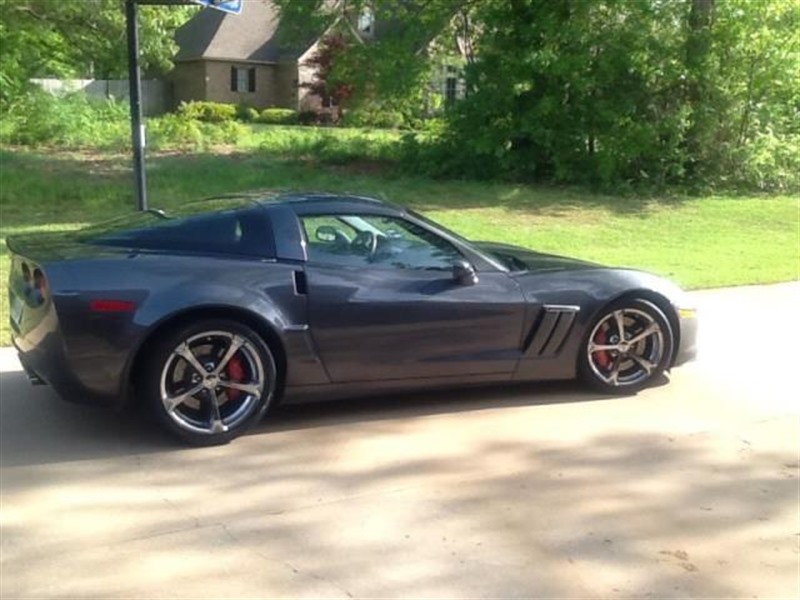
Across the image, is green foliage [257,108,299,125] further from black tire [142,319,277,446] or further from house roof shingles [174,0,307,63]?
black tire [142,319,277,446]

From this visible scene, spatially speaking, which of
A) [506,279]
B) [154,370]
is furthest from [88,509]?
[506,279]

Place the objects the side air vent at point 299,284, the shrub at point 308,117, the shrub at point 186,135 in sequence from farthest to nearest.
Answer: the shrub at point 308,117
the shrub at point 186,135
the side air vent at point 299,284

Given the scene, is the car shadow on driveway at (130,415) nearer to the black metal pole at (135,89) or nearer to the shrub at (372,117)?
the black metal pole at (135,89)

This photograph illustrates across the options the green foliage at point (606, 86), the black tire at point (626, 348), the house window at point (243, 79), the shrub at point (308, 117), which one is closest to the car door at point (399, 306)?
the black tire at point (626, 348)

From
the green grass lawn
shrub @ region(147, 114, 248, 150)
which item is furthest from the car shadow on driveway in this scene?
shrub @ region(147, 114, 248, 150)

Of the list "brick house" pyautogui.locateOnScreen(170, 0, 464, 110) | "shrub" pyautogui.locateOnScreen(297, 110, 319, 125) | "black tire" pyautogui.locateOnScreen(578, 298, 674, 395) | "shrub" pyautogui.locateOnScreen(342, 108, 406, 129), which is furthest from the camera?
"brick house" pyautogui.locateOnScreen(170, 0, 464, 110)

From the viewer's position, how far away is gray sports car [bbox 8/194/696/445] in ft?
18.0

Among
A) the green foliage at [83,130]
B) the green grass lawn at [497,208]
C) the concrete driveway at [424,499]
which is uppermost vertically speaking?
the green foliage at [83,130]

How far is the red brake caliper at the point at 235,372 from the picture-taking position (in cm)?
570

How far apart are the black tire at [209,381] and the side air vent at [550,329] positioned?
5.41ft

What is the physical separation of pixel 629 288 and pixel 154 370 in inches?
117

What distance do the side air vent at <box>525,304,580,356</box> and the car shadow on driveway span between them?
1.19 feet

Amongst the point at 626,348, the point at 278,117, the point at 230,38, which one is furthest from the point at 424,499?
the point at 230,38

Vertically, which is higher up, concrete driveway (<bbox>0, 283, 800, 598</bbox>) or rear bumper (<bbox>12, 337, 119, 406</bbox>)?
rear bumper (<bbox>12, 337, 119, 406</bbox>)
